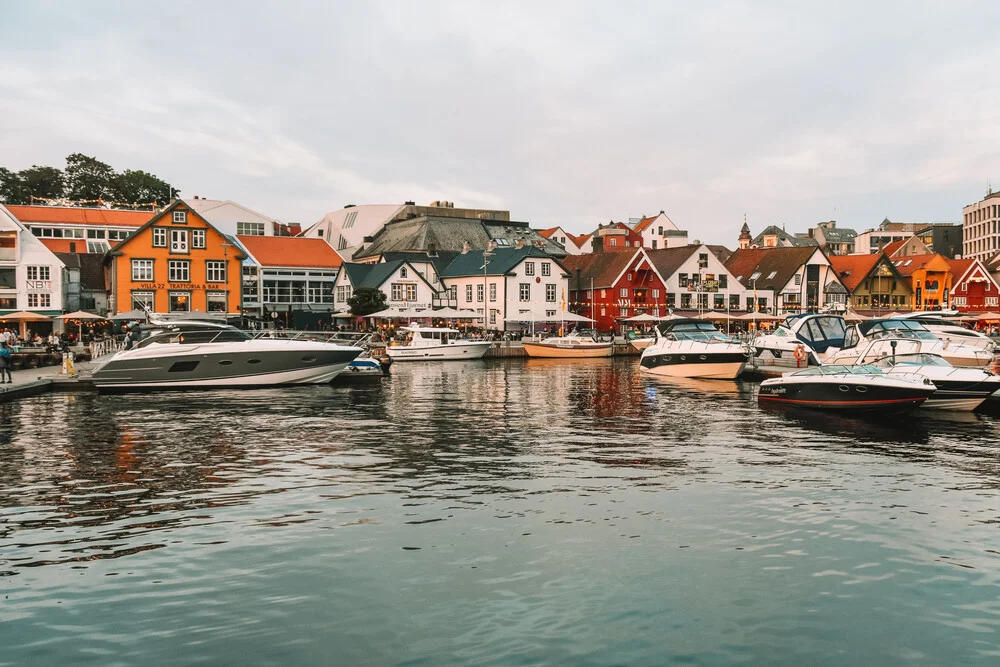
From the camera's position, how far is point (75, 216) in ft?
296

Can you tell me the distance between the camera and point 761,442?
23781 millimetres

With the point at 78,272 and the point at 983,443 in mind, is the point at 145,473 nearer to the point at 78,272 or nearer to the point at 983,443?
the point at 983,443

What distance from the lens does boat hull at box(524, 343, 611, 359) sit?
6662cm

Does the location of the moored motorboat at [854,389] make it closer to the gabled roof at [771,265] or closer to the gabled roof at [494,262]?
the gabled roof at [494,262]

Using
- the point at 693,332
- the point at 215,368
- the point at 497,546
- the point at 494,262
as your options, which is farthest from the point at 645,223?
the point at 497,546

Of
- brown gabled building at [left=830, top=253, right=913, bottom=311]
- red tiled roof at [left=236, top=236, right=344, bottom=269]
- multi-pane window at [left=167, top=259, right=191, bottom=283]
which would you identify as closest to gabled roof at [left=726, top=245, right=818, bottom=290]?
brown gabled building at [left=830, top=253, right=913, bottom=311]

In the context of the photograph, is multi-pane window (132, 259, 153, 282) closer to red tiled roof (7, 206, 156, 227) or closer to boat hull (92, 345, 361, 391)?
red tiled roof (7, 206, 156, 227)

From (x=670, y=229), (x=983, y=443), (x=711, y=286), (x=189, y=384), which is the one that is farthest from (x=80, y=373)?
(x=670, y=229)

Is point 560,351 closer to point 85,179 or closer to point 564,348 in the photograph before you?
point 564,348

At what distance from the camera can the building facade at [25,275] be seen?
212ft

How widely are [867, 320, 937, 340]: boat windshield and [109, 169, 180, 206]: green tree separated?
333 feet

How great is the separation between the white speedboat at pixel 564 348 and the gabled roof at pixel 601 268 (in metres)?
21.8

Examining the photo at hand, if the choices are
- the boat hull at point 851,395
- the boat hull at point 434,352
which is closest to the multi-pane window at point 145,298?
the boat hull at point 434,352

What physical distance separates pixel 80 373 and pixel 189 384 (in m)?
5.80
